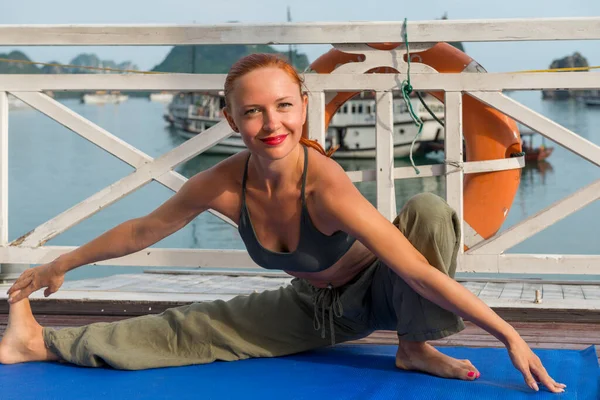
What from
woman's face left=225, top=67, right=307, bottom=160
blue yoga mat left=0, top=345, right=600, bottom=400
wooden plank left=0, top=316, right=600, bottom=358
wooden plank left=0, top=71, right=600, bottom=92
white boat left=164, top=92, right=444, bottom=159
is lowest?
blue yoga mat left=0, top=345, right=600, bottom=400

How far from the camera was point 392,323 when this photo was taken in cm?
227

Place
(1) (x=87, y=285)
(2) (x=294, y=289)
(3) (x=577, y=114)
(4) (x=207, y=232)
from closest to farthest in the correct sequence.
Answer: (2) (x=294, y=289) → (1) (x=87, y=285) → (4) (x=207, y=232) → (3) (x=577, y=114)

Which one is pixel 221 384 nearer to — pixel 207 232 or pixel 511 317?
pixel 511 317

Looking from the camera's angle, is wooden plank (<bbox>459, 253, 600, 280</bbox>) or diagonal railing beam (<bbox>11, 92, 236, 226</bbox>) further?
diagonal railing beam (<bbox>11, 92, 236, 226</bbox>)

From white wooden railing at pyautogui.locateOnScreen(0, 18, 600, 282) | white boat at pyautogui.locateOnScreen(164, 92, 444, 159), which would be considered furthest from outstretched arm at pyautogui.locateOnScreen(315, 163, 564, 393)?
white boat at pyautogui.locateOnScreen(164, 92, 444, 159)

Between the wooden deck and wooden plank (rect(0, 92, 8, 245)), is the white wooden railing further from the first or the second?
the wooden deck

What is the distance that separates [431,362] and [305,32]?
1.53 meters

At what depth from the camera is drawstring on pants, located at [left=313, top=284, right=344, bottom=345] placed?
7.50ft

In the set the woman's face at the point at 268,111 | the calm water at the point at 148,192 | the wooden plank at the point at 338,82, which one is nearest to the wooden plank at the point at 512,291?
the wooden plank at the point at 338,82

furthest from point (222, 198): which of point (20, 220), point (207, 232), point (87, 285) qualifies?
point (20, 220)

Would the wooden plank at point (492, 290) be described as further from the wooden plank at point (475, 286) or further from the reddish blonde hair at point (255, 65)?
the reddish blonde hair at point (255, 65)

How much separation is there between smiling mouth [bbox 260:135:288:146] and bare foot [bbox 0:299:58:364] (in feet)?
3.08

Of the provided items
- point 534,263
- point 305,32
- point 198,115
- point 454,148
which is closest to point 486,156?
point 454,148

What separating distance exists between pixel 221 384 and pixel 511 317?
125cm
